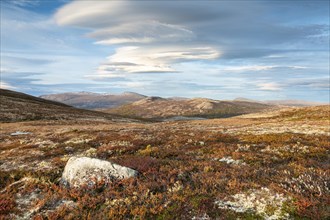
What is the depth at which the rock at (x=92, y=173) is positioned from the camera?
12620mm

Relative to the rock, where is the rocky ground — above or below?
below

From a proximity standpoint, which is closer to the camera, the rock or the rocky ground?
the rocky ground

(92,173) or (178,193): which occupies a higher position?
(92,173)

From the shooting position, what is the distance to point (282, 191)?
11.0 meters

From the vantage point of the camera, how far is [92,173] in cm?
1298

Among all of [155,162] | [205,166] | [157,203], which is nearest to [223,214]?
[157,203]

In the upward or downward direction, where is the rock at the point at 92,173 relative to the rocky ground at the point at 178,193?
upward

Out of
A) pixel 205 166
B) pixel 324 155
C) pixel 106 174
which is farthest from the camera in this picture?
pixel 324 155

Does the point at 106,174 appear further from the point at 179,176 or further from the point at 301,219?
the point at 301,219

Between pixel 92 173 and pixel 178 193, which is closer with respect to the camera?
pixel 178 193

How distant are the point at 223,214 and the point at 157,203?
8.42 feet

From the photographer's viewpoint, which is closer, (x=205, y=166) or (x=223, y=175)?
(x=223, y=175)

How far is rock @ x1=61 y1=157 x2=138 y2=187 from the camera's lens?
12620mm

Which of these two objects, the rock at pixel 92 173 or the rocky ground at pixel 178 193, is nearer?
the rocky ground at pixel 178 193
